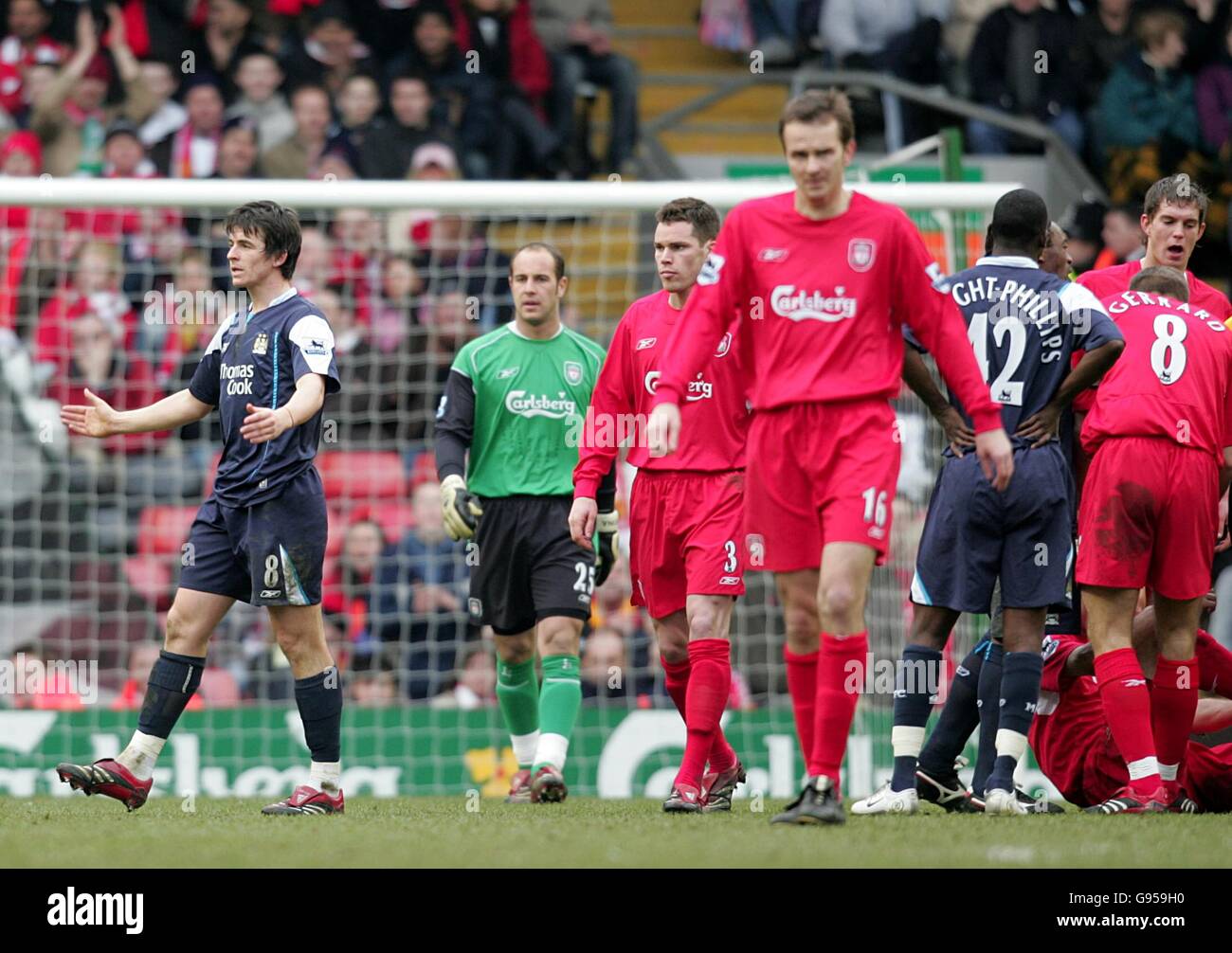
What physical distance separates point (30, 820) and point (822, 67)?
11.0 m

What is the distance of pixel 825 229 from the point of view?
5750mm

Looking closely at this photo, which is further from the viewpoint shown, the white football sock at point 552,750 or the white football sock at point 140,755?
the white football sock at point 552,750

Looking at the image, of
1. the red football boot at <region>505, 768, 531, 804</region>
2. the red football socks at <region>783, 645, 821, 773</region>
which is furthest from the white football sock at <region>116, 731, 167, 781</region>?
the red football socks at <region>783, 645, 821, 773</region>

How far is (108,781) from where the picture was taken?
6473 mm

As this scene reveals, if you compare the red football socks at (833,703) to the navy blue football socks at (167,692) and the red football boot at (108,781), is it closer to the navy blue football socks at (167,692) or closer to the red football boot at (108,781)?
the navy blue football socks at (167,692)

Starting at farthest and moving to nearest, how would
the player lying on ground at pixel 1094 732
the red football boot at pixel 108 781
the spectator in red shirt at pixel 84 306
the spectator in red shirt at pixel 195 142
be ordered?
the spectator in red shirt at pixel 195 142 < the spectator in red shirt at pixel 84 306 < the player lying on ground at pixel 1094 732 < the red football boot at pixel 108 781

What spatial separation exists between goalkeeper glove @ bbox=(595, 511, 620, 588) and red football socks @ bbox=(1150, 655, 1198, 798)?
2.42 meters

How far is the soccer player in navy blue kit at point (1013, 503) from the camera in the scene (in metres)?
6.41

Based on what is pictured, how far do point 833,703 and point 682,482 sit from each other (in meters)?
1.81

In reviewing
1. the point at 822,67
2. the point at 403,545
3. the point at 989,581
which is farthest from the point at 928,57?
the point at 989,581

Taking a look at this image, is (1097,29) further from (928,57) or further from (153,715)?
(153,715)

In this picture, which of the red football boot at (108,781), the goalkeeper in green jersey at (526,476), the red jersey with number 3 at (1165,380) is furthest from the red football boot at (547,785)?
the red jersey with number 3 at (1165,380)

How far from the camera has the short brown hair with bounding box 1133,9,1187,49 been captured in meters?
15.0
